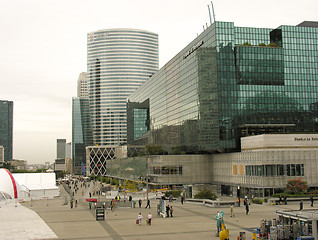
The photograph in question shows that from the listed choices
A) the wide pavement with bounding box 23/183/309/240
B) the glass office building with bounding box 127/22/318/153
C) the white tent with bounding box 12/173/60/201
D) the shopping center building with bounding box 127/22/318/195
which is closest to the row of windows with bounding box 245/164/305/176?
the shopping center building with bounding box 127/22/318/195

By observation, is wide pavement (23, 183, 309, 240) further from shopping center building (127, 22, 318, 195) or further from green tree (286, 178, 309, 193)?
shopping center building (127, 22, 318, 195)

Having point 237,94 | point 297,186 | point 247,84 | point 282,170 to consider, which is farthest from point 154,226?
point 247,84

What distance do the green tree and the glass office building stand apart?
2021 centimetres

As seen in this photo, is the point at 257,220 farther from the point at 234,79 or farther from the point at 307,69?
the point at 307,69

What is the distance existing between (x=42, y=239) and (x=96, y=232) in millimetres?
4907

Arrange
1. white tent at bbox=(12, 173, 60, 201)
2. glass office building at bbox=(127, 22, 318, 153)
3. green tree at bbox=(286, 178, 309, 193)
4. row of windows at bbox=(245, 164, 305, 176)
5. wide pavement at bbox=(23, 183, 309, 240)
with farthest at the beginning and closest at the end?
glass office building at bbox=(127, 22, 318, 153), white tent at bbox=(12, 173, 60, 201), row of windows at bbox=(245, 164, 305, 176), green tree at bbox=(286, 178, 309, 193), wide pavement at bbox=(23, 183, 309, 240)

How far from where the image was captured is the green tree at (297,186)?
209 ft

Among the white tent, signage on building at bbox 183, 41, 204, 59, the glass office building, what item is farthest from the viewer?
signage on building at bbox 183, 41, 204, 59

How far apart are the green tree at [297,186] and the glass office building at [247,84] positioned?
20214 millimetres

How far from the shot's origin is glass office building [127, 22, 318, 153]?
8412 centimetres

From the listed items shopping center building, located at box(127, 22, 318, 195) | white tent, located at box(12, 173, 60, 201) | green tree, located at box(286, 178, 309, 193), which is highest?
shopping center building, located at box(127, 22, 318, 195)

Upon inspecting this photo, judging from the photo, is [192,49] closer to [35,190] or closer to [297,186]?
[297,186]

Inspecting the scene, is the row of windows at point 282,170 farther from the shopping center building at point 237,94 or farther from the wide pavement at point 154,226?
the wide pavement at point 154,226

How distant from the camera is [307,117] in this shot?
9012 cm
